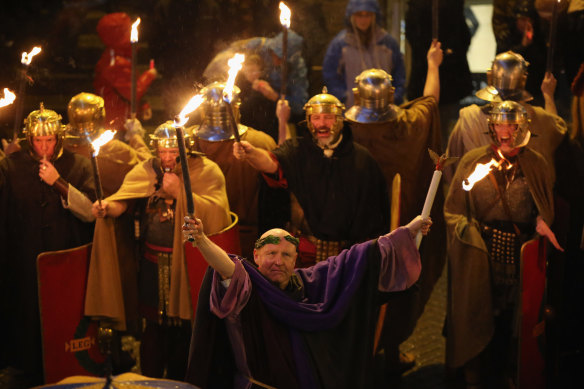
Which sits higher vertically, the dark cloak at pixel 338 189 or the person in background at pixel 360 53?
the person in background at pixel 360 53

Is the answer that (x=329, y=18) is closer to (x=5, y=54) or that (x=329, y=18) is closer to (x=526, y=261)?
(x=5, y=54)

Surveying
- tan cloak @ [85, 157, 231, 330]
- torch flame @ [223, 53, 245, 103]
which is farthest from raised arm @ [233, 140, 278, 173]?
torch flame @ [223, 53, 245, 103]

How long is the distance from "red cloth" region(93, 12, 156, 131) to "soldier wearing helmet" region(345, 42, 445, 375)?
2.34 meters

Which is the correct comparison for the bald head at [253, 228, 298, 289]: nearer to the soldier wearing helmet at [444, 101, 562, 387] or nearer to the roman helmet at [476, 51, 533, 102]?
the soldier wearing helmet at [444, 101, 562, 387]

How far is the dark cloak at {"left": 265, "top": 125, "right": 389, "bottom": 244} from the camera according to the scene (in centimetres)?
608

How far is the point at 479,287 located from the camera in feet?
19.7

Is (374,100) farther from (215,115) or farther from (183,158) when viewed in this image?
(183,158)

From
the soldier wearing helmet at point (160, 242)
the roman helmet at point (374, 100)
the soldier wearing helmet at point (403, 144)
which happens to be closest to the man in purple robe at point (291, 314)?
the soldier wearing helmet at point (160, 242)

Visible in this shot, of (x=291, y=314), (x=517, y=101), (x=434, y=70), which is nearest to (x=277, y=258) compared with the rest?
(x=291, y=314)

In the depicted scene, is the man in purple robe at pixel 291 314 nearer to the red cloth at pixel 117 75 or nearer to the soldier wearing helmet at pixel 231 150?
the soldier wearing helmet at pixel 231 150

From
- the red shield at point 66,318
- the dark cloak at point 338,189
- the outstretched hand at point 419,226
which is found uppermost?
the dark cloak at point 338,189

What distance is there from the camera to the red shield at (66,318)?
6.02 metres

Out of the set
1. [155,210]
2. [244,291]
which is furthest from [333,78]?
[244,291]

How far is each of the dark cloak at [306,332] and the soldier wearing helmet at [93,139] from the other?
2530 millimetres
